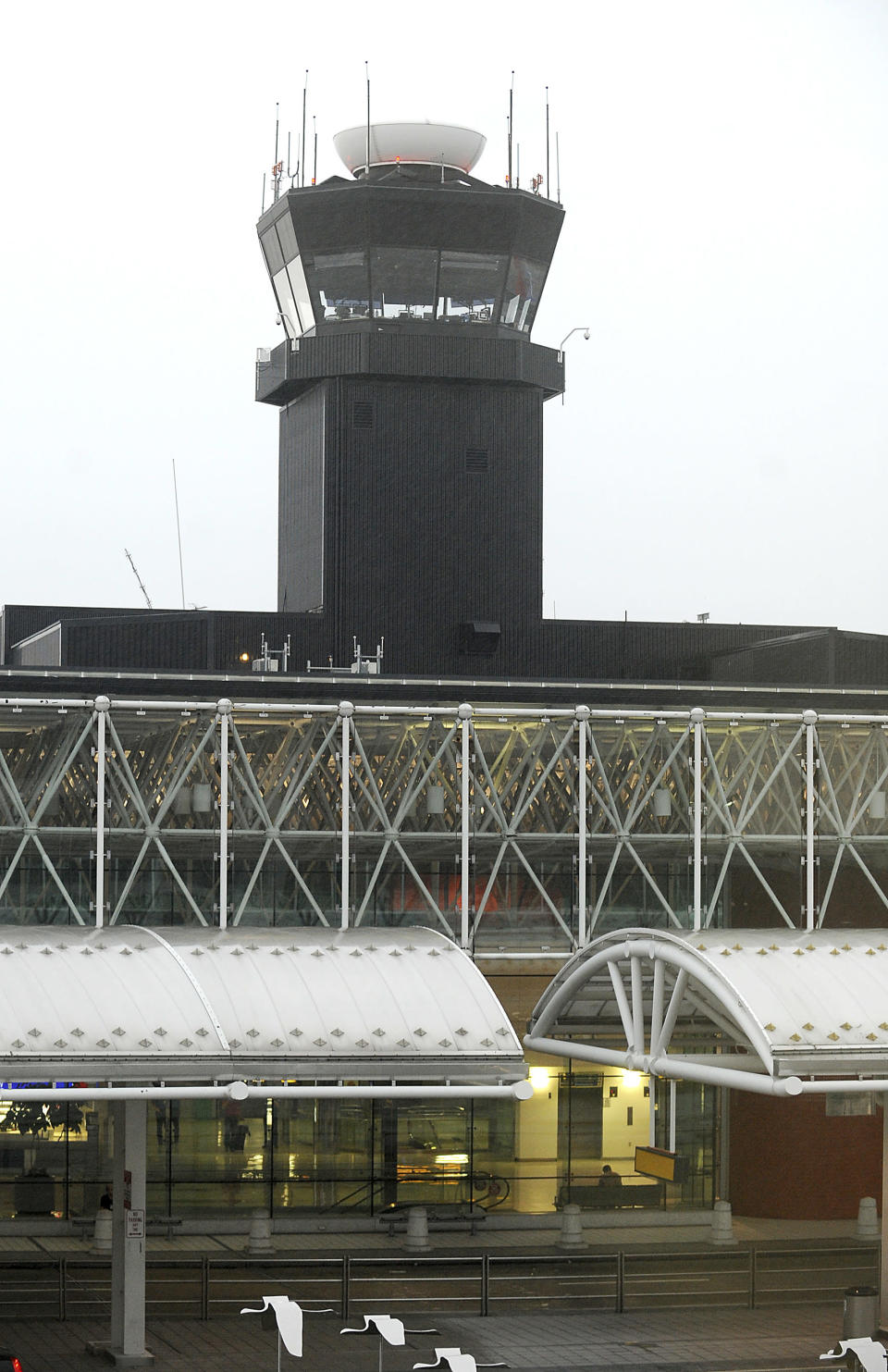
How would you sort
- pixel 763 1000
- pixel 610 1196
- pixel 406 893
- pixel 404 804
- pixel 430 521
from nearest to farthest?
pixel 763 1000 < pixel 404 804 < pixel 406 893 < pixel 610 1196 < pixel 430 521

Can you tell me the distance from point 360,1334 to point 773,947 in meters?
9.53

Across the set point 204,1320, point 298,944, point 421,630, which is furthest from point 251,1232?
point 421,630

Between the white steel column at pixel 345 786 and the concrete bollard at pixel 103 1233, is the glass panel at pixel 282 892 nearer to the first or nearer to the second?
the concrete bollard at pixel 103 1233

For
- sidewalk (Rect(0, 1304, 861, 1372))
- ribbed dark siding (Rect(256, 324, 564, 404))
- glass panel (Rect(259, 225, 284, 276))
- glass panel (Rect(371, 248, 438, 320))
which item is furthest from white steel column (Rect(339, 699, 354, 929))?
glass panel (Rect(259, 225, 284, 276))

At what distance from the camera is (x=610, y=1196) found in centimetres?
4425

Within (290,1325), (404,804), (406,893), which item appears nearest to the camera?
(290,1325)

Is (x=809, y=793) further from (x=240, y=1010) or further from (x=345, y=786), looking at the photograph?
(x=240, y=1010)

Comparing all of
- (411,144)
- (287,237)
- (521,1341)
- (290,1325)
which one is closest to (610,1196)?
(521,1341)

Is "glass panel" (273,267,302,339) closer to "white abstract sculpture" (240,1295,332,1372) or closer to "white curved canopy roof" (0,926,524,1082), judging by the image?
"white curved canopy roof" (0,926,524,1082)

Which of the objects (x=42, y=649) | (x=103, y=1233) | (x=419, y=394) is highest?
(x=419, y=394)

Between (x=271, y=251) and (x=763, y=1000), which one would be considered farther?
(x=271, y=251)

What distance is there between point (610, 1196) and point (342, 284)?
86.8 ft

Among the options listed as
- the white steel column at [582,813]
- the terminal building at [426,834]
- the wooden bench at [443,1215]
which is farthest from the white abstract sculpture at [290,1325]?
the wooden bench at [443,1215]

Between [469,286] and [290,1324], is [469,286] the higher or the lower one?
the higher one
